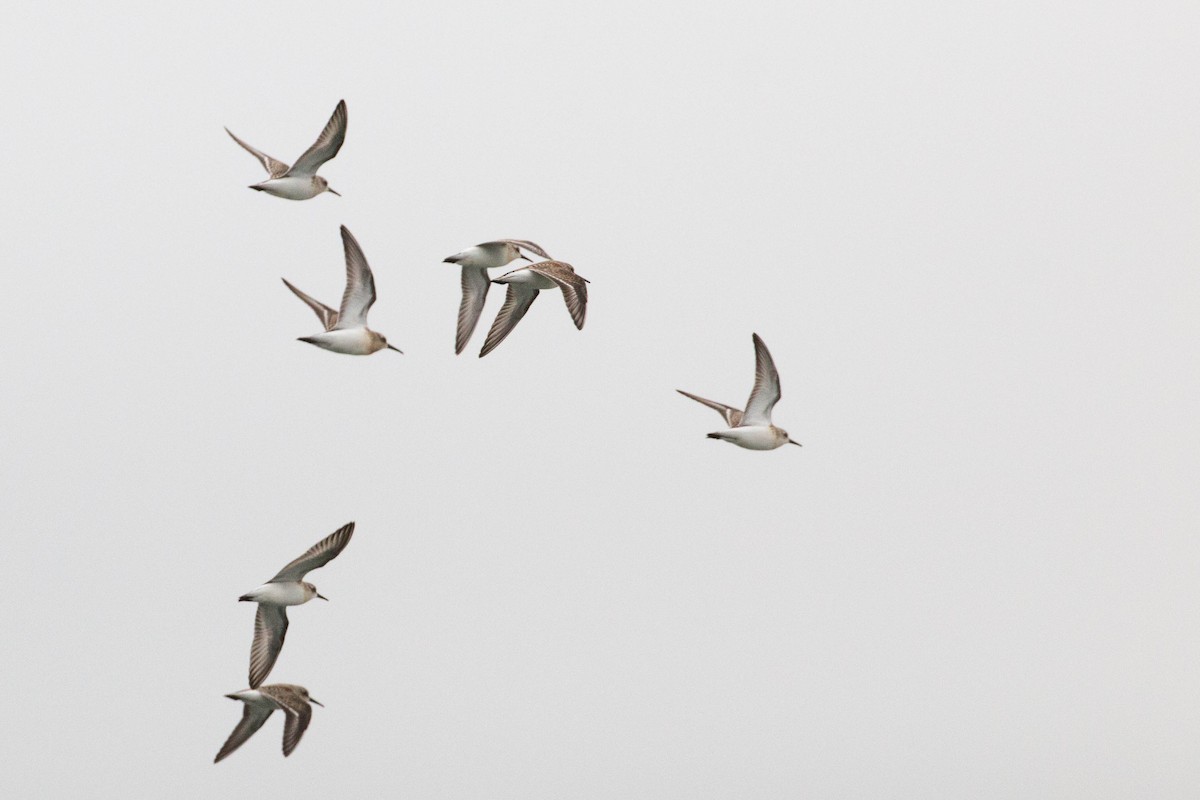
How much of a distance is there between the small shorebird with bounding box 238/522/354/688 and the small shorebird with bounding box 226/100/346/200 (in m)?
4.32

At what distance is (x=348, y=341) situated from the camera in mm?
18969

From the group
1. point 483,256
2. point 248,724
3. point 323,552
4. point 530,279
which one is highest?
point 483,256

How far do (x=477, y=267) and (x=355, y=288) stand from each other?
2323mm

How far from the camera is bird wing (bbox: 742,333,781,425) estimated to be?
762 inches

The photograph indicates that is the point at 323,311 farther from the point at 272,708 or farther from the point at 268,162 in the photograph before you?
the point at 272,708

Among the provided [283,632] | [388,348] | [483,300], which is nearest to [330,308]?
[388,348]

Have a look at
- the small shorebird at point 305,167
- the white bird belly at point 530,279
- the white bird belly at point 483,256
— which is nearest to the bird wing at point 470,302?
the white bird belly at point 483,256

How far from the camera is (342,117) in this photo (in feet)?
58.1

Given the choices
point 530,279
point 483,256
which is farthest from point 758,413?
point 483,256

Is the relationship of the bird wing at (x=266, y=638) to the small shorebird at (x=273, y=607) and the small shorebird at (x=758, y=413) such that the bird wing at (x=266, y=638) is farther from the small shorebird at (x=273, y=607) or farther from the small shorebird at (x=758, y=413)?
the small shorebird at (x=758, y=413)

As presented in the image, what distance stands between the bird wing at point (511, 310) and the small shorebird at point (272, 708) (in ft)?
17.4

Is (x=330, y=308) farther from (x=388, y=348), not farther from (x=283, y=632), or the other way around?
(x=283, y=632)

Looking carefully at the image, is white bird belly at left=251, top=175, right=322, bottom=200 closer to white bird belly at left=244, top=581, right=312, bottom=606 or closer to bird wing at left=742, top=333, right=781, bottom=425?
white bird belly at left=244, top=581, right=312, bottom=606

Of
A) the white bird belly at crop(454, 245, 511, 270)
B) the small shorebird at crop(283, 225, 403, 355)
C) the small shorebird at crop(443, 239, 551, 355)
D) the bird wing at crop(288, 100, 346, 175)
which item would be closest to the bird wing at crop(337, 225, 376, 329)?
the small shorebird at crop(283, 225, 403, 355)
